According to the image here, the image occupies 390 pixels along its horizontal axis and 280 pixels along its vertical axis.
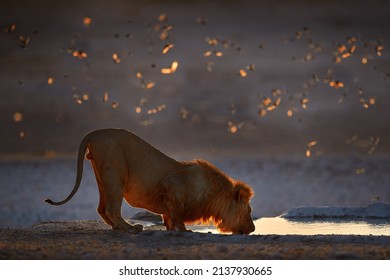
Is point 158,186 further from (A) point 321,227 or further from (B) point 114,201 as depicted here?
(A) point 321,227

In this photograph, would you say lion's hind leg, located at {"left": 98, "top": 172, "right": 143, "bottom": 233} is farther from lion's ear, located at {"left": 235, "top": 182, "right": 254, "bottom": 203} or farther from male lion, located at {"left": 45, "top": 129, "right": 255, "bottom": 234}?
lion's ear, located at {"left": 235, "top": 182, "right": 254, "bottom": 203}

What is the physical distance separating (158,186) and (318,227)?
294cm

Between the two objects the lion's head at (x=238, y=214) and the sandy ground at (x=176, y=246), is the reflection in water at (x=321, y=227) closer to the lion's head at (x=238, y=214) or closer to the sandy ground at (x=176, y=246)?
the lion's head at (x=238, y=214)

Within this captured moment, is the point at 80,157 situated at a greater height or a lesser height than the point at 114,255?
greater

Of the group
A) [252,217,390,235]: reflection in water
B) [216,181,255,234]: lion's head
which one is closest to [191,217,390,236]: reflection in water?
[252,217,390,235]: reflection in water

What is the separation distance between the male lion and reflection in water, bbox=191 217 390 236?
731 mm

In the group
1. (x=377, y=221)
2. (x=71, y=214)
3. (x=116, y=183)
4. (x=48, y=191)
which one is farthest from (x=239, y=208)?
(x=48, y=191)

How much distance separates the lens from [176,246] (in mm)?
9578

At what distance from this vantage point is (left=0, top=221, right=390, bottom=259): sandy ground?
864cm

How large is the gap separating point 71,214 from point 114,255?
12.0 m

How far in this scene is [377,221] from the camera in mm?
14258

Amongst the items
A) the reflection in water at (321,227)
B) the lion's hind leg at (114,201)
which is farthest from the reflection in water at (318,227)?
the lion's hind leg at (114,201)

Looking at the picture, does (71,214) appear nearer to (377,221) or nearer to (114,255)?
(377,221)

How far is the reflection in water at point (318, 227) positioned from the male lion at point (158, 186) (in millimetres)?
731
